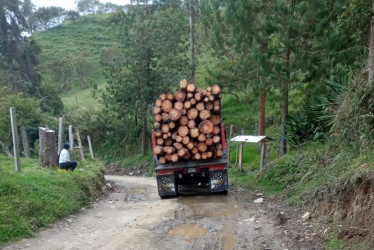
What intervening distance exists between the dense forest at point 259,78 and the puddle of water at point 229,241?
7.33ft

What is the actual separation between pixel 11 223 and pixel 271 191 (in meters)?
6.74

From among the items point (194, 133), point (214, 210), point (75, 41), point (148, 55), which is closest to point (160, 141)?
point (194, 133)

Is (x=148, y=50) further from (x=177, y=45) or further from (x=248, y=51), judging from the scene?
(x=248, y=51)

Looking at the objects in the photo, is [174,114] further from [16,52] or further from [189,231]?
[16,52]

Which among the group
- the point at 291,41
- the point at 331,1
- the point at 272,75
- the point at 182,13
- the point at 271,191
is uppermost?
the point at 182,13

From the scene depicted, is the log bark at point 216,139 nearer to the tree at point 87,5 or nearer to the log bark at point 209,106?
the log bark at point 209,106

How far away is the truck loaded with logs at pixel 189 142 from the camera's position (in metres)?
11.0

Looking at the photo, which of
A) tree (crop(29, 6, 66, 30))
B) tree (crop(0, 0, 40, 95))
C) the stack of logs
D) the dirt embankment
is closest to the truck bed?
the stack of logs

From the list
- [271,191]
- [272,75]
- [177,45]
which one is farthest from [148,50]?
[271,191]

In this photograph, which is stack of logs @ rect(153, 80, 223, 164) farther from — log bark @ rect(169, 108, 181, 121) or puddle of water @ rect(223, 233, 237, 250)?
puddle of water @ rect(223, 233, 237, 250)

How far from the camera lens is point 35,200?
8117 millimetres

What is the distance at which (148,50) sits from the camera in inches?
1089

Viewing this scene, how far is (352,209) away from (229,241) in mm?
2071

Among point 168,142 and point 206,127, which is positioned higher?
point 206,127
